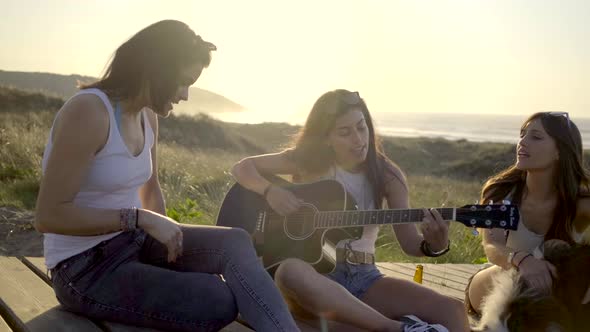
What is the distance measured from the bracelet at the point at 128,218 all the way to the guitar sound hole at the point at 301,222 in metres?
0.96

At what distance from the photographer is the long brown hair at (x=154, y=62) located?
267cm

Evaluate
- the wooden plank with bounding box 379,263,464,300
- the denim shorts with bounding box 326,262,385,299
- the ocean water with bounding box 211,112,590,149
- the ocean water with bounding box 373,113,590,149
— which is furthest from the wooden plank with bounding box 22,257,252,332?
the ocean water with bounding box 373,113,590,149

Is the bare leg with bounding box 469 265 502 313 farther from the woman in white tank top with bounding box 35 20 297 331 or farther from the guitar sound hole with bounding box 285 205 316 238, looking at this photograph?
the woman in white tank top with bounding box 35 20 297 331

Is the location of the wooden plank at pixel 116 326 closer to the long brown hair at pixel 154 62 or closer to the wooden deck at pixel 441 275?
the long brown hair at pixel 154 62

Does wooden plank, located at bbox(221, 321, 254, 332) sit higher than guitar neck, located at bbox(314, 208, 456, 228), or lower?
lower

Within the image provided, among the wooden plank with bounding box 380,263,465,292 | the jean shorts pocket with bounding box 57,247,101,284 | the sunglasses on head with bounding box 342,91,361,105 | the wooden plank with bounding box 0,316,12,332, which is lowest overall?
the wooden plank with bounding box 380,263,465,292

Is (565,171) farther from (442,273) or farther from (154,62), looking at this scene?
(154,62)

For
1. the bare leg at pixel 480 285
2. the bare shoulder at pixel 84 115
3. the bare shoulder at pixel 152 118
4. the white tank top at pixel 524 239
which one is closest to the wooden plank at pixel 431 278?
the bare leg at pixel 480 285

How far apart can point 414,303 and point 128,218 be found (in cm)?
141

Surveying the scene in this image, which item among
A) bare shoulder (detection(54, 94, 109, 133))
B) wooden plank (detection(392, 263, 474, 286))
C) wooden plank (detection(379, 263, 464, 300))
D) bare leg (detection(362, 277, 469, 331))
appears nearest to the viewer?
bare shoulder (detection(54, 94, 109, 133))

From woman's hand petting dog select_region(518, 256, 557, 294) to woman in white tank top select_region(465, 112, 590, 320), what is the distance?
9.1 inches

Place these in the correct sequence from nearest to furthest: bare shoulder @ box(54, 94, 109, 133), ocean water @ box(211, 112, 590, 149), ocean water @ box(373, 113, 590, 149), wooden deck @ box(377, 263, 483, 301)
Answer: bare shoulder @ box(54, 94, 109, 133) → wooden deck @ box(377, 263, 483, 301) → ocean water @ box(211, 112, 590, 149) → ocean water @ box(373, 113, 590, 149)

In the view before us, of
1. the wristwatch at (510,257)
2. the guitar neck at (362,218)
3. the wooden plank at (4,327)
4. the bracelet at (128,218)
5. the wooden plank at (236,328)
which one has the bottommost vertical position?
the wooden plank at (236,328)

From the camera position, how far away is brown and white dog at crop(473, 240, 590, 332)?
2838 mm
